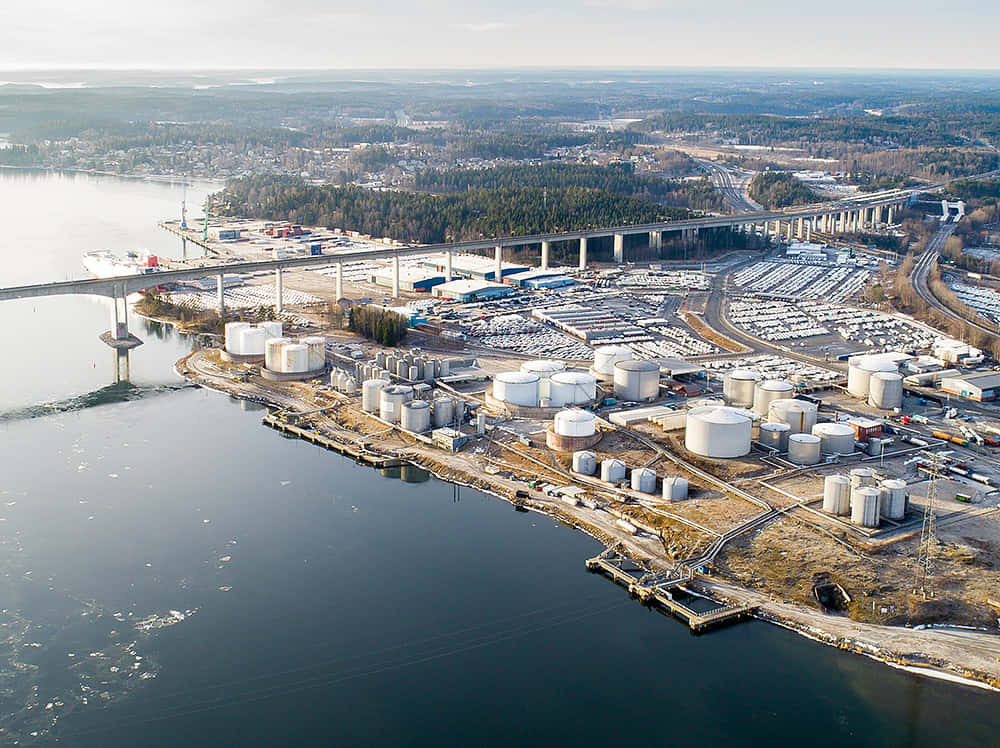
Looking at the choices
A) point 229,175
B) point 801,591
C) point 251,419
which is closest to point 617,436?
point 801,591

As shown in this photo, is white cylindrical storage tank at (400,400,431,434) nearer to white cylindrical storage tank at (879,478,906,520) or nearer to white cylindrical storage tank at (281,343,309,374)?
white cylindrical storage tank at (281,343,309,374)

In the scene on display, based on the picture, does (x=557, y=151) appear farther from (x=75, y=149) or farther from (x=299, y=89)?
(x=299, y=89)

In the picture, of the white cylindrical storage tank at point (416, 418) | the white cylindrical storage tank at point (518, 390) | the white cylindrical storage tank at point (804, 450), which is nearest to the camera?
the white cylindrical storage tank at point (804, 450)

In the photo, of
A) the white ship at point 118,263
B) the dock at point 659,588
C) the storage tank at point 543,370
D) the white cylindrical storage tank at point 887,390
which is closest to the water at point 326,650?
the dock at point 659,588

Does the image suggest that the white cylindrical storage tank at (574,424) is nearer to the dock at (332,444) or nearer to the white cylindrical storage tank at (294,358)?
the dock at (332,444)

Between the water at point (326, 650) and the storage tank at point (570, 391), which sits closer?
the water at point (326, 650)

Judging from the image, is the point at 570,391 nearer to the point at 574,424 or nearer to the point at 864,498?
the point at 574,424
